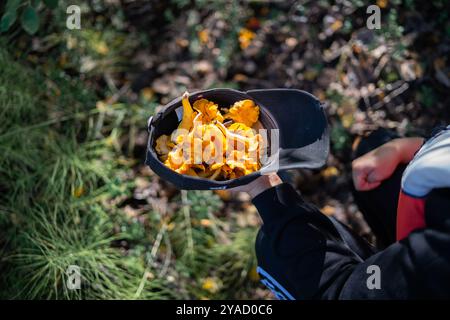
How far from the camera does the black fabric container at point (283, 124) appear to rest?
1.18 m

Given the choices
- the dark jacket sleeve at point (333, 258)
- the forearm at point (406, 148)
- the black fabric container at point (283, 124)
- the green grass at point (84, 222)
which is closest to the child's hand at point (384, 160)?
the forearm at point (406, 148)

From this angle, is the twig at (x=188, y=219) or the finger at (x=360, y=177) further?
the twig at (x=188, y=219)

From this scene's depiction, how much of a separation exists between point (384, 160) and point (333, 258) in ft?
1.40

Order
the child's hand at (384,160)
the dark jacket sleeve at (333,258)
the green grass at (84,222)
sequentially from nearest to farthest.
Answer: the dark jacket sleeve at (333,258)
the child's hand at (384,160)
the green grass at (84,222)

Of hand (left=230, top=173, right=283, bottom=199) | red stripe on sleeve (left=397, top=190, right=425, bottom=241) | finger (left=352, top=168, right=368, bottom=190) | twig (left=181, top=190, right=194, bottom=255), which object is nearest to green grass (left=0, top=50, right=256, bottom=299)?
twig (left=181, top=190, right=194, bottom=255)

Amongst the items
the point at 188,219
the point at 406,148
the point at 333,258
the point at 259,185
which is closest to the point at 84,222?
the point at 188,219

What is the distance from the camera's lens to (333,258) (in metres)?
1.17

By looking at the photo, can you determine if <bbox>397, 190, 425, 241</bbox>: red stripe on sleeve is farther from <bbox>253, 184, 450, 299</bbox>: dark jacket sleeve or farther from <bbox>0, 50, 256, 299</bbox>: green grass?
<bbox>0, 50, 256, 299</bbox>: green grass

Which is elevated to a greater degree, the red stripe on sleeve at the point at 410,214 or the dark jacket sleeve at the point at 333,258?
the red stripe on sleeve at the point at 410,214

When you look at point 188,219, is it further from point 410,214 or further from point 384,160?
point 410,214

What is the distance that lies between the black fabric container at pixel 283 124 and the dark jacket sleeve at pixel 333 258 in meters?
0.11

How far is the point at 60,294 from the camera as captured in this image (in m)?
1.71

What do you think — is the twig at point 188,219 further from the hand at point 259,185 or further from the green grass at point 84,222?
the hand at point 259,185

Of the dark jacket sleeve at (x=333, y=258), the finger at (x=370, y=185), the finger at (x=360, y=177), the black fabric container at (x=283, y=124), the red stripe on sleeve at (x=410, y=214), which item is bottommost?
the dark jacket sleeve at (x=333, y=258)
